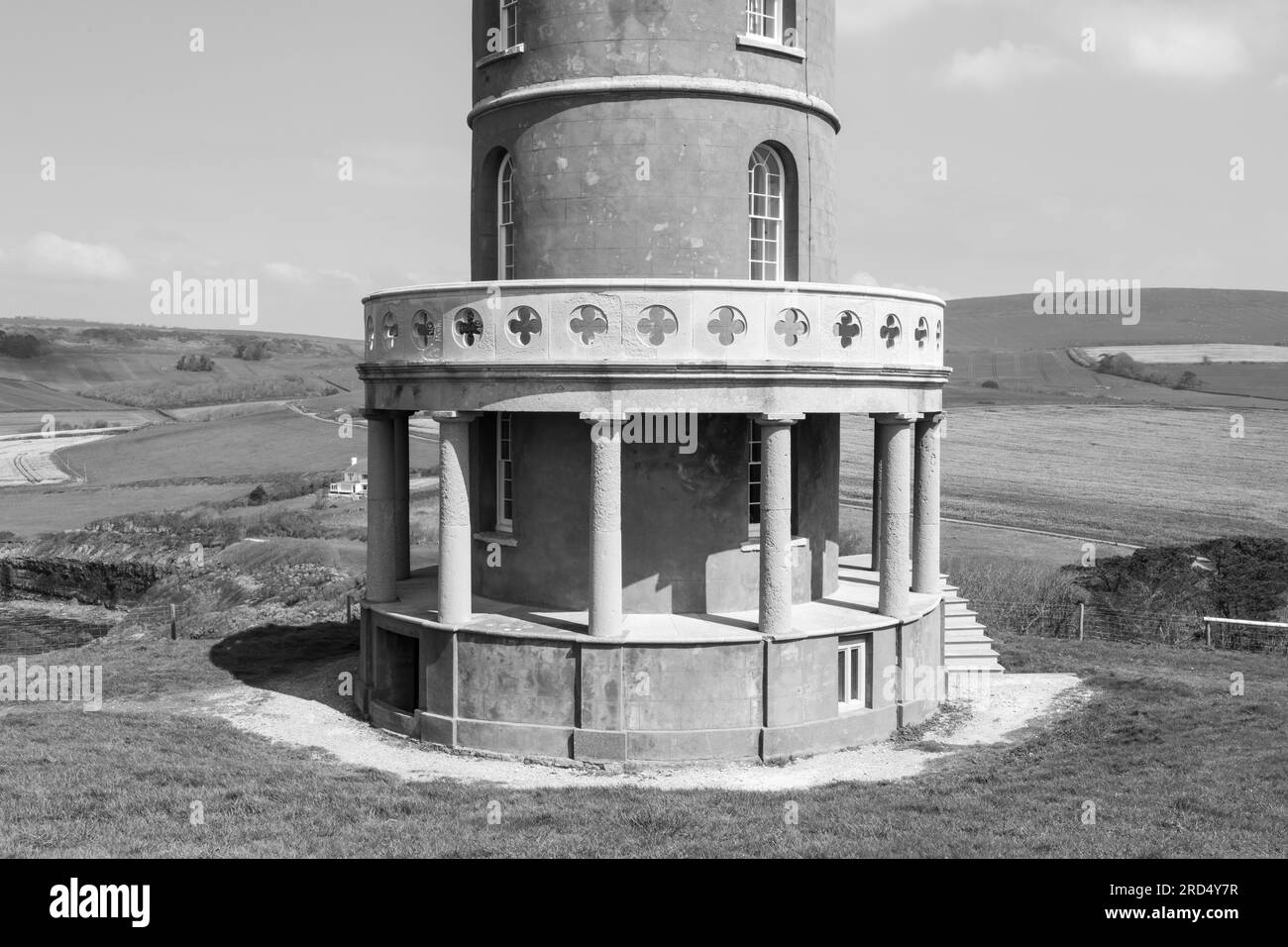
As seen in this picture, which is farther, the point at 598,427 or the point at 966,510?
the point at 966,510

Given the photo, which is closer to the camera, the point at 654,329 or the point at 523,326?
the point at 654,329

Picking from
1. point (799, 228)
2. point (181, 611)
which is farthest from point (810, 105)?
point (181, 611)

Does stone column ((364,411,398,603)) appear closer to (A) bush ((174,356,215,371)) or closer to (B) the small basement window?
(B) the small basement window

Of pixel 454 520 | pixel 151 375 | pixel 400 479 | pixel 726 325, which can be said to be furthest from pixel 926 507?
pixel 151 375

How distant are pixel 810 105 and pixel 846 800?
1242 centimetres

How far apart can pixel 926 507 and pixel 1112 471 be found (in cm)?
4004

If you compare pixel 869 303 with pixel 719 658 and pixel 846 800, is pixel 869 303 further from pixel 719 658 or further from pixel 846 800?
pixel 846 800

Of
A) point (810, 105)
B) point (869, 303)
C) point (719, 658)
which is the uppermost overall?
point (810, 105)

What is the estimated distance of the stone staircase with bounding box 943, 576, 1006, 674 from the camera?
1095 inches

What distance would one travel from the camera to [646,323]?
2064 centimetres

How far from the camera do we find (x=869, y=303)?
22047 millimetres

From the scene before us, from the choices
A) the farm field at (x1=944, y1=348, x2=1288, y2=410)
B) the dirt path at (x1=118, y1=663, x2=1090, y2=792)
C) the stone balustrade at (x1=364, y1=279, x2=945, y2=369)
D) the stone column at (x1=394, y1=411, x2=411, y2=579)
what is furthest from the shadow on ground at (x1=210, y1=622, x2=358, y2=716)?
the farm field at (x1=944, y1=348, x2=1288, y2=410)

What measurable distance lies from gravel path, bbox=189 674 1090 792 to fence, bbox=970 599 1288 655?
846cm

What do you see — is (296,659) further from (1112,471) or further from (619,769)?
(1112,471)
